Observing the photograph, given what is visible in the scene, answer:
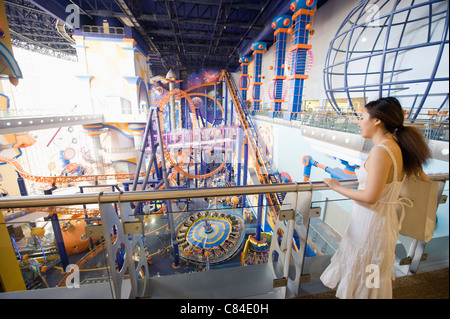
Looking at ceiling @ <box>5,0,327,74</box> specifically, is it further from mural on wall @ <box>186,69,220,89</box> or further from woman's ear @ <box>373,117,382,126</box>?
woman's ear @ <box>373,117,382,126</box>

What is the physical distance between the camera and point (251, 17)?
9.06 metres

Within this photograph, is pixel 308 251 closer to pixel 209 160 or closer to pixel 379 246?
pixel 379 246

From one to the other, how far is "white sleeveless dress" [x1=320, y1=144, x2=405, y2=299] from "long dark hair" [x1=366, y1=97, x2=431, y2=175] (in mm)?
116

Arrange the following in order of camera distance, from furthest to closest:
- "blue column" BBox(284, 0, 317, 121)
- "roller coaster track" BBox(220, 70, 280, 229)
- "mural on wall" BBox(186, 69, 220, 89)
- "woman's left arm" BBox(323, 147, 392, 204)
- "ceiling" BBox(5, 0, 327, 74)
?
"mural on wall" BBox(186, 69, 220, 89) → "ceiling" BBox(5, 0, 327, 74) → "roller coaster track" BBox(220, 70, 280, 229) → "blue column" BBox(284, 0, 317, 121) → "woman's left arm" BBox(323, 147, 392, 204)

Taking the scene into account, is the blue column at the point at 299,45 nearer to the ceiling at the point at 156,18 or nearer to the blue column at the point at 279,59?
the blue column at the point at 279,59

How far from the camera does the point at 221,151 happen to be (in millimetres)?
12672

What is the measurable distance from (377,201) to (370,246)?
0.85ft

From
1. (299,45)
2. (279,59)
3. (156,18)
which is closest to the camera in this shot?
(299,45)

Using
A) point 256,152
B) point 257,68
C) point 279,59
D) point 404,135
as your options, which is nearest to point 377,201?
point 404,135

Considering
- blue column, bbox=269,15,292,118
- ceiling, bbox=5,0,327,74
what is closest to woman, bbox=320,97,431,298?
blue column, bbox=269,15,292,118

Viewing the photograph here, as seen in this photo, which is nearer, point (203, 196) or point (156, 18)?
point (203, 196)

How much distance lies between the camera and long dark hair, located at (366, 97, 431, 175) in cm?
92

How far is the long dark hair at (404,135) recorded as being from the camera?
36.0 inches

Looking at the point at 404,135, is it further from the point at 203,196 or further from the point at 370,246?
the point at 203,196
